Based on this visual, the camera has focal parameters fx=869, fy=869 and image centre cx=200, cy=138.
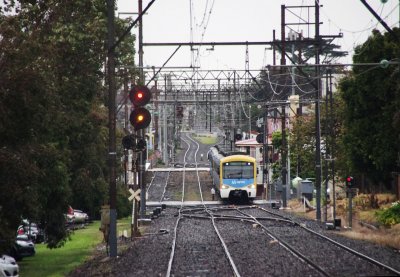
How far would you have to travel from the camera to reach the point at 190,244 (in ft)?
95.3

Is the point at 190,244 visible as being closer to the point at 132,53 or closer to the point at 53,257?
the point at 53,257

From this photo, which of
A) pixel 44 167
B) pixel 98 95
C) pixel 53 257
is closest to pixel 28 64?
pixel 44 167

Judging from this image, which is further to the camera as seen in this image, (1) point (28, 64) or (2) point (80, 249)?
(2) point (80, 249)

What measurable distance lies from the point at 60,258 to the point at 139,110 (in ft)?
29.1

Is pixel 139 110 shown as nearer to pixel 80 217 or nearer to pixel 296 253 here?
pixel 296 253

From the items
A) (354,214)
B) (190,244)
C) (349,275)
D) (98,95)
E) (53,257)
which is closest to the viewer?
(349,275)

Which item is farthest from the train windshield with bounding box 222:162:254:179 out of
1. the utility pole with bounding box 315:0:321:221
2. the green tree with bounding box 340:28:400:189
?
the utility pole with bounding box 315:0:321:221

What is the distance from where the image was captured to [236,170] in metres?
64.0

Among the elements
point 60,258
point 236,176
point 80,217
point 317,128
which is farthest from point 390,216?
point 236,176

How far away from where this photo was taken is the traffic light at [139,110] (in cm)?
2562

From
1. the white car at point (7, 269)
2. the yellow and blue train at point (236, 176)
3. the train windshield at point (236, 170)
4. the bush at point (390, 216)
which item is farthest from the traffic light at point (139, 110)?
the train windshield at point (236, 170)

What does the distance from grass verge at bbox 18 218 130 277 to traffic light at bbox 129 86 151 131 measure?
16.0 ft

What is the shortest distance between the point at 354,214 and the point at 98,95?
14822 millimetres

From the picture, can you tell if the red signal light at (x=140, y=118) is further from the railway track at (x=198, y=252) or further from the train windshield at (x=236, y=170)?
the train windshield at (x=236, y=170)
